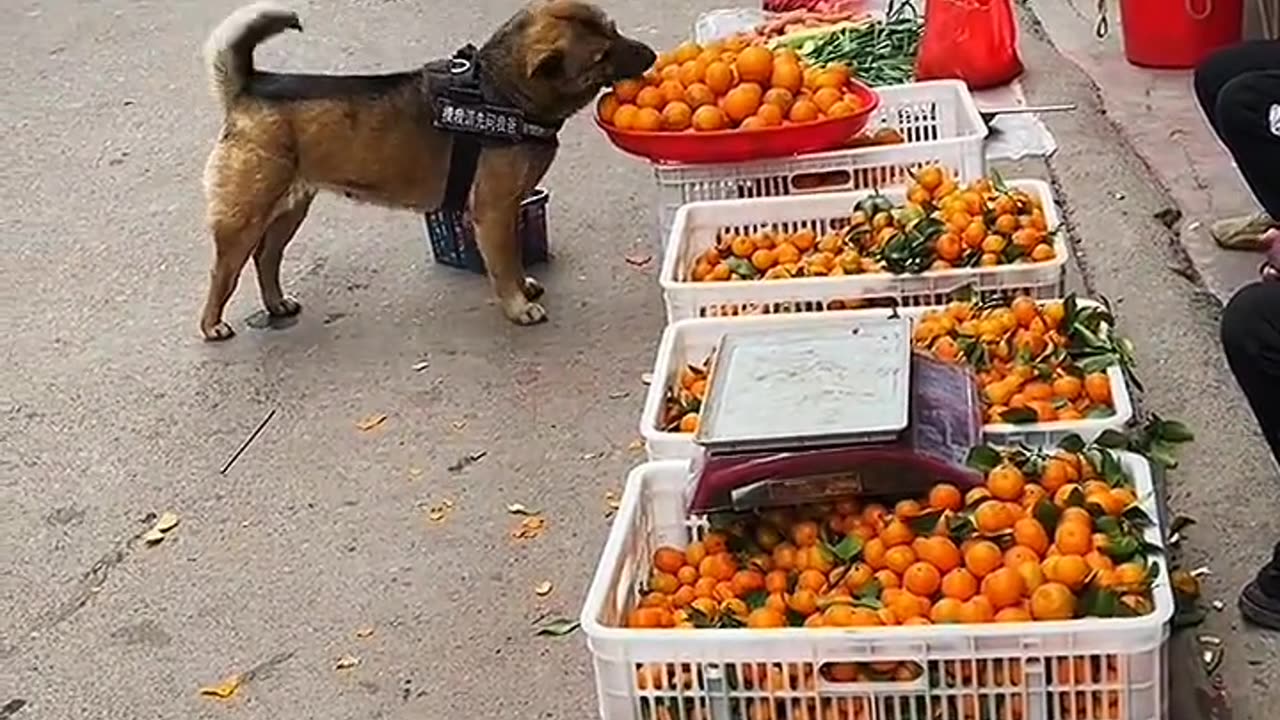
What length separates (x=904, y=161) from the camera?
13.5 feet

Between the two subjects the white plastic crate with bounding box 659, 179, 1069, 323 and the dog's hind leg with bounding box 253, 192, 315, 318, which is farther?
the dog's hind leg with bounding box 253, 192, 315, 318

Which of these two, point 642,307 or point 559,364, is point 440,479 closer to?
point 559,364

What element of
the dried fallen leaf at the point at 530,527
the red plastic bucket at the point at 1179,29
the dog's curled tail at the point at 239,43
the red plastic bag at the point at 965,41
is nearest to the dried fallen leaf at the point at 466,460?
the dried fallen leaf at the point at 530,527

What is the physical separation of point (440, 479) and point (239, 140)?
48.2 inches

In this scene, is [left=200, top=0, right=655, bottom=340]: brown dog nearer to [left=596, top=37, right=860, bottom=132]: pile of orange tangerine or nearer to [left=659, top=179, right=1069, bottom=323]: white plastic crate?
[left=596, top=37, right=860, bottom=132]: pile of orange tangerine

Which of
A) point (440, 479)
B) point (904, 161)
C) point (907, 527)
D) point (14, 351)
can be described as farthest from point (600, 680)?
point (14, 351)

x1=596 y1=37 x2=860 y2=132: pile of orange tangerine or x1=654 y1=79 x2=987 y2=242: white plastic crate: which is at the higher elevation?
x1=596 y1=37 x2=860 y2=132: pile of orange tangerine

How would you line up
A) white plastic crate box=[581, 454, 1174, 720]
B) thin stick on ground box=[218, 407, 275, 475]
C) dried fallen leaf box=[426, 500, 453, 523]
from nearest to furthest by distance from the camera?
white plastic crate box=[581, 454, 1174, 720] < dried fallen leaf box=[426, 500, 453, 523] < thin stick on ground box=[218, 407, 275, 475]

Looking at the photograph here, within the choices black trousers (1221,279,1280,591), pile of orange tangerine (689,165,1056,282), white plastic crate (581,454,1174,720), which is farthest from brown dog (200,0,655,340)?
white plastic crate (581,454,1174,720)

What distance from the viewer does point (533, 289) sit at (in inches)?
194

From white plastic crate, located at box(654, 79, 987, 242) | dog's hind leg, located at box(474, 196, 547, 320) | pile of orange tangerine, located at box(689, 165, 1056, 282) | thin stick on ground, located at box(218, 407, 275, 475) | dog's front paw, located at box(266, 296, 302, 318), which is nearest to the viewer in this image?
pile of orange tangerine, located at box(689, 165, 1056, 282)

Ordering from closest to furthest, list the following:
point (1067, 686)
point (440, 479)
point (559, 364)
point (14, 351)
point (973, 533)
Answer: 1. point (1067, 686)
2. point (973, 533)
3. point (440, 479)
4. point (559, 364)
5. point (14, 351)

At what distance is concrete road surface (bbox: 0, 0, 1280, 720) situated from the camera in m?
3.33

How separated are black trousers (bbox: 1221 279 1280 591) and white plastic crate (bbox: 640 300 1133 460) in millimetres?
183
